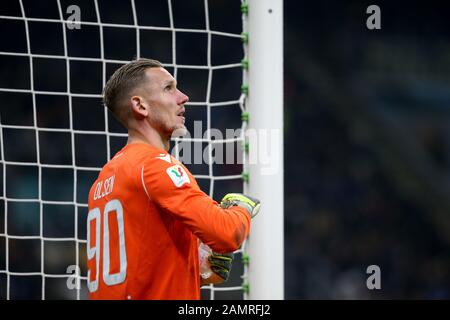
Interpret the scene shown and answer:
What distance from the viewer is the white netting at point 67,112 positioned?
250 inches

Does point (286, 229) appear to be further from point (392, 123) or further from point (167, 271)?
point (167, 271)

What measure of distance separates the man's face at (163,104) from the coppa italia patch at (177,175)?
0.23 meters

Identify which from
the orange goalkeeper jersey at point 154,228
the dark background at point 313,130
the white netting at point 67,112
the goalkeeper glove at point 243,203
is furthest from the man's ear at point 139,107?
the dark background at point 313,130

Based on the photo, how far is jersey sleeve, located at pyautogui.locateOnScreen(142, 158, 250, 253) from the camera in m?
2.43

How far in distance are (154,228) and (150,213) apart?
5 cm

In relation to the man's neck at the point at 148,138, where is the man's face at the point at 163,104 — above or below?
above

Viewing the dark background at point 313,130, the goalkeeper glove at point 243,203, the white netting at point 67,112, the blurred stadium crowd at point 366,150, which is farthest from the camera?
the blurred stadium crowd at point 366,150

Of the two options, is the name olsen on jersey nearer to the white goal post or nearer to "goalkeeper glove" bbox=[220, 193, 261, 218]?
"goalkeeper glove" bbox=[220, 193, 261, 218]

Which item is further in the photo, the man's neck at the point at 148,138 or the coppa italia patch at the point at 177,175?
the man's neck at the point at 148,138

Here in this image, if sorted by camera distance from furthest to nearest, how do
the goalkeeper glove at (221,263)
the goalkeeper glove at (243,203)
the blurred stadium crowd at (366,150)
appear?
the blurred stadium crowd at (366,150)
the goalkeeper glove at (221,263)
the goalkeeper glove at (243,203)

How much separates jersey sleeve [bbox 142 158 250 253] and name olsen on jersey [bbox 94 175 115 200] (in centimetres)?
17

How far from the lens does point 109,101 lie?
2748mm

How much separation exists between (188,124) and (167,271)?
4.49m

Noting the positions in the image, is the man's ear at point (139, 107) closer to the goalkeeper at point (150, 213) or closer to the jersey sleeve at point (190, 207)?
the goalkeeper at point (150, 213)
